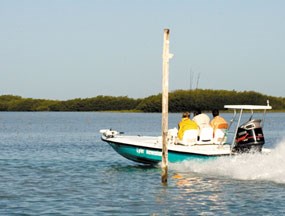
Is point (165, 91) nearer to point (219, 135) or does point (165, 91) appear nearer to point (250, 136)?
point (250, 136)

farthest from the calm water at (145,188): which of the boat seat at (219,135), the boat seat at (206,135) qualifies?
the boat seat at (219,135)

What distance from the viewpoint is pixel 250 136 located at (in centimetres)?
2203

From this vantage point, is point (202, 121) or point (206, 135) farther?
point (202, 121)

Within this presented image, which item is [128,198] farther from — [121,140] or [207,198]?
[121,140]

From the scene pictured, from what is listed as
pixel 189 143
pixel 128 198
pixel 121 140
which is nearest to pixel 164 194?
pixel 128 198

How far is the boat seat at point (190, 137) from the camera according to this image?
77.4 feet

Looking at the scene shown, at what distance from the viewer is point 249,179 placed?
2183cm

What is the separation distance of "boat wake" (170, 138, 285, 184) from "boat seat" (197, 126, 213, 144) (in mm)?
1088

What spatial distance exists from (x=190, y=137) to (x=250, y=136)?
7.72 ft

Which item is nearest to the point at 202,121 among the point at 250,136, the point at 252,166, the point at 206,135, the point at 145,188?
the point at 206,135

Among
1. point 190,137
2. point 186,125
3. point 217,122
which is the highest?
point 217,122

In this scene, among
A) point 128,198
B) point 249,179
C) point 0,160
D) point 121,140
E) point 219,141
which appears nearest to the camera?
point 128,198

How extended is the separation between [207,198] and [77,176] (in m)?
6.71

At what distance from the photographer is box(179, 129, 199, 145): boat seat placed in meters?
23.6
